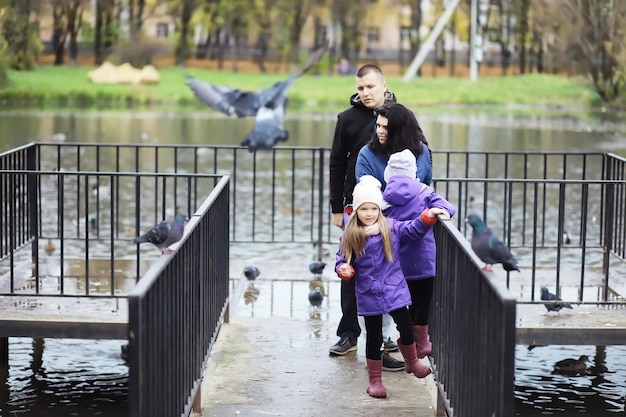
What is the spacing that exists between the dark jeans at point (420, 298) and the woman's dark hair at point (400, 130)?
71 cm

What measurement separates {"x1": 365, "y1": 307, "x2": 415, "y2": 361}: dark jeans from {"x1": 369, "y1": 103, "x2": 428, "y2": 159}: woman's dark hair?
0.91 m

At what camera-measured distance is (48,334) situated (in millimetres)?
6863

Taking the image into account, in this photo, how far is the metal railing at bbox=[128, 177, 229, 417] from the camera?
411cm

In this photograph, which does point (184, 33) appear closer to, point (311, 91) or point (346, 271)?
point (311, 91)

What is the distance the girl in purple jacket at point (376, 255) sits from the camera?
5.73 m

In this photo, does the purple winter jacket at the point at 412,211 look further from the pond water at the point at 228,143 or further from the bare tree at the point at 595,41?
the bare tree at the point at 595,41

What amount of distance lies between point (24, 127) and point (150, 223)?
18692 millimetres

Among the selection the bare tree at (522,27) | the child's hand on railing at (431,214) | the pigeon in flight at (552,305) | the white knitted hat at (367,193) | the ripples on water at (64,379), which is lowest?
the ripples on water at (64,379)

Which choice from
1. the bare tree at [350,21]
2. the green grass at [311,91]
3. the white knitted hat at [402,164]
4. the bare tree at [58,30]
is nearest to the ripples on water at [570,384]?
the white knitted hat at [402,164]

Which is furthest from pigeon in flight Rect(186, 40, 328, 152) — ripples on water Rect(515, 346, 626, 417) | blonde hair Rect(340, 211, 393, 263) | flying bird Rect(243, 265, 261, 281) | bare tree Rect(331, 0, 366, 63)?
bare tree Rect(331, 0, 366, 63)

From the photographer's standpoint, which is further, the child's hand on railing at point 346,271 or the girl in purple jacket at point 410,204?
the girl in purple jacket at point 410,204

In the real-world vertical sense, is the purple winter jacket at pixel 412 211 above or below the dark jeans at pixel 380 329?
above

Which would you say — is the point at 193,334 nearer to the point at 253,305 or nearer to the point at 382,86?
the point at 382,86

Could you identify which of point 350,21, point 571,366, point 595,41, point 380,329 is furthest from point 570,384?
point 350,21
